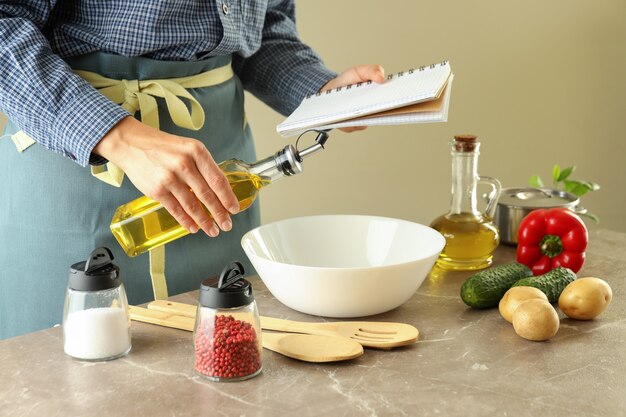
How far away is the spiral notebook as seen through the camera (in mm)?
Answer: 1150

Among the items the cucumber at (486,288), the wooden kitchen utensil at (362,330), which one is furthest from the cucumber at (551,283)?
the wooden kitchen utensil at (362,330)

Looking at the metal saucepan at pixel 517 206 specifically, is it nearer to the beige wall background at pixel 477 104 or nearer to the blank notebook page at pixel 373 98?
the blank notebook page at pixel 373 98

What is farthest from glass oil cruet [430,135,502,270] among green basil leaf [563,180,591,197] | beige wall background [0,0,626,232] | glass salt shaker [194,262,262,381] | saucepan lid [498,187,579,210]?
beige wall background [0,0,626,232]

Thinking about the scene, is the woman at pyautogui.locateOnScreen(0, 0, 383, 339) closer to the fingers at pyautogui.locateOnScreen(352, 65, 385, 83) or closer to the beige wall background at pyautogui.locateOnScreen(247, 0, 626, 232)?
the fingers at pyautogui.locateOnScreen(352, 65, 385, 83)

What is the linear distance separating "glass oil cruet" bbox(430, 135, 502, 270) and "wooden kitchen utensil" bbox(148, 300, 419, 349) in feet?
1.17

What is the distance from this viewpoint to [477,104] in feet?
10.9

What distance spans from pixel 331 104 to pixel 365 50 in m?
1.65

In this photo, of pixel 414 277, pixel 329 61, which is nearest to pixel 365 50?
pixel 329 61

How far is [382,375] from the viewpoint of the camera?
103 centimetres

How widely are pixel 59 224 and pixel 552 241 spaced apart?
90 centimetres

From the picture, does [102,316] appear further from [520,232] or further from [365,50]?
[365,50]

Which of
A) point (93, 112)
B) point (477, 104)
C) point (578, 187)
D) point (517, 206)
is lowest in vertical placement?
point (578, 187)

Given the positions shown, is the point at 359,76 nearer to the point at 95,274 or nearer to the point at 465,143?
the point at 465,143

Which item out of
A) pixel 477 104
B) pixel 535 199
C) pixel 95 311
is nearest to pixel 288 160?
pixel 95 311
